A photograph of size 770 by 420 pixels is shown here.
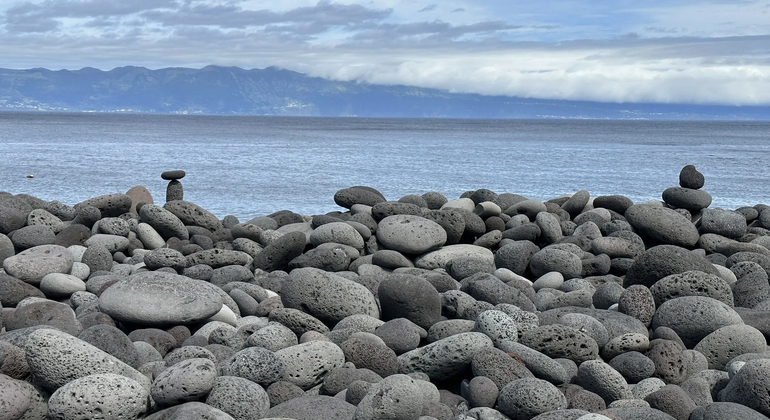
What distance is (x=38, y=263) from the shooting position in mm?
9398

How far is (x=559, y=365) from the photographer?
616cm

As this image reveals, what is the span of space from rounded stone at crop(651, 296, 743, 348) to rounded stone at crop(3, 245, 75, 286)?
6.47m

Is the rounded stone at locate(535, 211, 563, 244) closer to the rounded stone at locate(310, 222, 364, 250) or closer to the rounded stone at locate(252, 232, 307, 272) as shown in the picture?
the rounded stone at locate(310, 222, 364, 250)

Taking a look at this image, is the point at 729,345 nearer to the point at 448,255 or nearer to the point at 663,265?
the point at 663,265

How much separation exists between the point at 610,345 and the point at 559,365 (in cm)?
82

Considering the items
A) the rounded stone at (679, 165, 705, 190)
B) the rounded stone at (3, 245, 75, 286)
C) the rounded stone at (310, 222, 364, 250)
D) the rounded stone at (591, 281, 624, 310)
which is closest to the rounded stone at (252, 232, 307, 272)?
the rounded stone at (310, 222, 364, 250)

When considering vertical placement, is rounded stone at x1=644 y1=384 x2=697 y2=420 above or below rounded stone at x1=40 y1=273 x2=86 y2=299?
above

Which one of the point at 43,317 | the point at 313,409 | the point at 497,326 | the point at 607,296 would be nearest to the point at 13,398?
the point at 313,409

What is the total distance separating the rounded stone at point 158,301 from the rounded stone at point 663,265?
4534mm

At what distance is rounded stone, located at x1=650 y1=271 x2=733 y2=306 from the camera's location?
7992 millimetres

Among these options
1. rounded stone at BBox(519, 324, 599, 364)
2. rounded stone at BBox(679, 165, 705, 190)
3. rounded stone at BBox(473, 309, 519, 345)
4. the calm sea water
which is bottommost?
the calm sea water

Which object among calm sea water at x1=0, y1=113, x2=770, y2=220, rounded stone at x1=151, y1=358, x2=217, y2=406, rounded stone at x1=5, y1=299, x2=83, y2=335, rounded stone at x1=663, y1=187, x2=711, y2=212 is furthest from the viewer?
calm sea water at x1=0, y1=113, x2=770, y2=220

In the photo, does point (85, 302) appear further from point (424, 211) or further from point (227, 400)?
point (424, 211)

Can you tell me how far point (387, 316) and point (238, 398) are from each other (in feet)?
8.74
